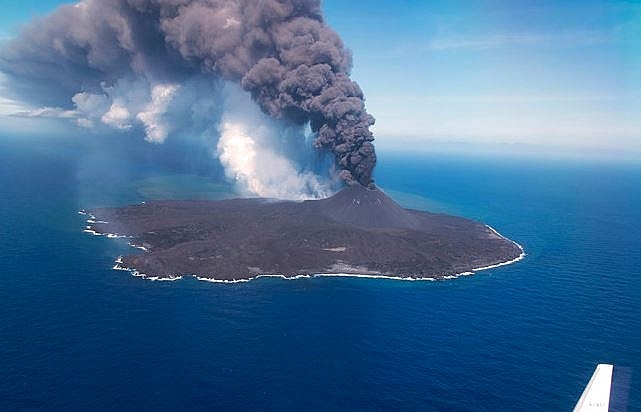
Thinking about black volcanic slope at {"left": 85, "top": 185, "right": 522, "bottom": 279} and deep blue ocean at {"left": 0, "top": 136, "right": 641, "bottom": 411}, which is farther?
black volcanic slope at {"left": 85, "top": 185, "right": 522, "bottom": 279}

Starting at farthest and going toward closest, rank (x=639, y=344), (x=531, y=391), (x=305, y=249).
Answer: (x=305, y=249) → (x=639, y=344) → (x=531, y=391)

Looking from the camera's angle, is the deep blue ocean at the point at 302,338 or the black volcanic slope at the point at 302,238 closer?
the deep blue ocean at the point at 302,338

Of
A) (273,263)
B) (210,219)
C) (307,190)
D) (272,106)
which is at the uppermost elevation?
(272,106)

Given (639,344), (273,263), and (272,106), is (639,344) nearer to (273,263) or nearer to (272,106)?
(273,263)

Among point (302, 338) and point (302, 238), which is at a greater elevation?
point (302, 238)

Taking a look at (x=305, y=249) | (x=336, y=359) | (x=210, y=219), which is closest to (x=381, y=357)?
(x=336, y=359)

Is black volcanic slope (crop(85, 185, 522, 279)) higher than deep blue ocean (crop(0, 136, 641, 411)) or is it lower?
higher

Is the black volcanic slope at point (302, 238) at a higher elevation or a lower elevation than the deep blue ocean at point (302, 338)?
higher

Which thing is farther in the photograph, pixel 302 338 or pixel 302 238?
pixel 302 238
